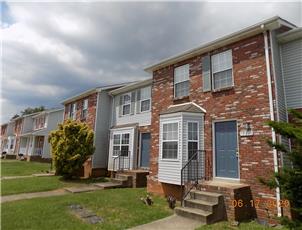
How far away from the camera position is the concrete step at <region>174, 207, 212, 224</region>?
280 inches

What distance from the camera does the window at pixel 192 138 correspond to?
33.1 feet

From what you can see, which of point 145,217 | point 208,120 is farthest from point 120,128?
point 145,217

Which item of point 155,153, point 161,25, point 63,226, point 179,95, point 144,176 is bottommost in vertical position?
point 63,226

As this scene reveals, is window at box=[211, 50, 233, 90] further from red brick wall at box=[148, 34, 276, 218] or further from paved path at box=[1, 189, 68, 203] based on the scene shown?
paved path at box=[1, 189, 68, 203]

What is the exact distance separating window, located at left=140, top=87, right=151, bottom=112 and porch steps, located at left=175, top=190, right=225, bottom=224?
8.40 metres

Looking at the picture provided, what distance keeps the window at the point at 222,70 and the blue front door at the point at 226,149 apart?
5.47ft

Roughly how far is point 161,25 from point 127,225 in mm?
8314

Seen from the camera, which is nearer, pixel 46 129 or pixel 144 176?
pixel 144 176

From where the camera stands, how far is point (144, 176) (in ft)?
45.7

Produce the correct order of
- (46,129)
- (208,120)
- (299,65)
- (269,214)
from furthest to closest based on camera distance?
(46,129), (208,120), (299,65), (269,214)

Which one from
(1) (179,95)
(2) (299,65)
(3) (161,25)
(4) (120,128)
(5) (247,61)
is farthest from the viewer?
(4) (120,128)

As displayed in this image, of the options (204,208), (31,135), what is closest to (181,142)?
(204,208)

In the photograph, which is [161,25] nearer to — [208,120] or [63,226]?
[208,120]

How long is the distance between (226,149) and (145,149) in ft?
23.0
